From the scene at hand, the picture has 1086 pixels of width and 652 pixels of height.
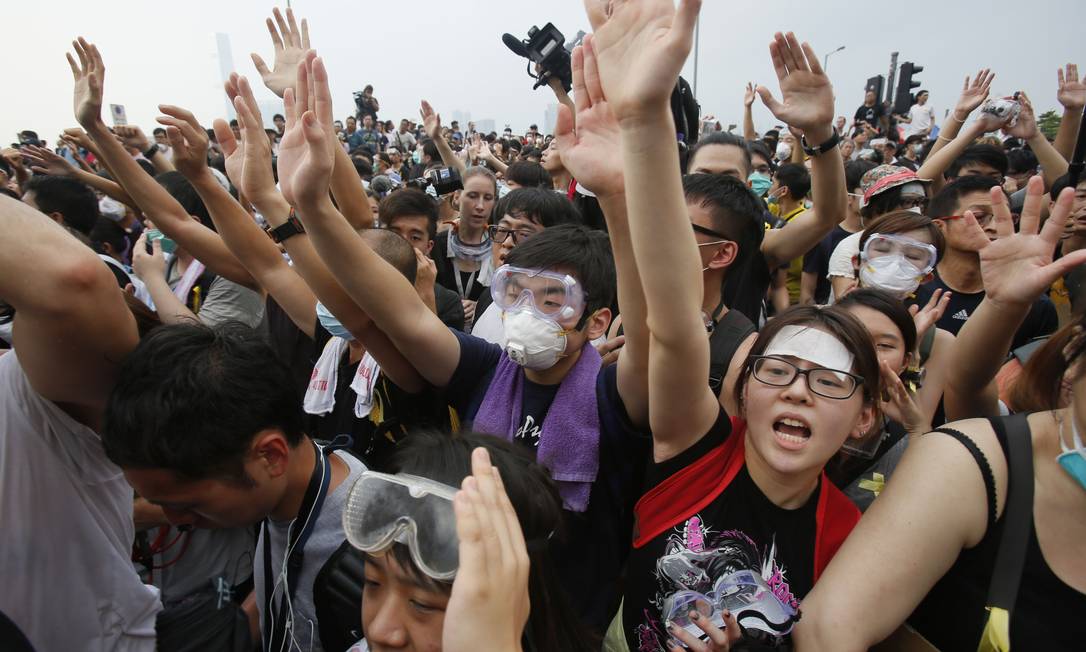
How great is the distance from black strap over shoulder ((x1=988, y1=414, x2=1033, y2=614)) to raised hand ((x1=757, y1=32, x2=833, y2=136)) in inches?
77.1

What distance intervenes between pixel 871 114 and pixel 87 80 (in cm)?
1946

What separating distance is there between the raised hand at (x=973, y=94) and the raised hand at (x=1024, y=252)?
4.45 meters

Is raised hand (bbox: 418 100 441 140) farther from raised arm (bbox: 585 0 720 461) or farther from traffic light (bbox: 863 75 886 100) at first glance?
traffic light (bbox: 863 75 886 100)

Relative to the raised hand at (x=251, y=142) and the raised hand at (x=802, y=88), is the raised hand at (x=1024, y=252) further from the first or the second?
the raised hand at (x=251, y=142)

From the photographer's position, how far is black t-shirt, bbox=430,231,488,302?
4832 millimetres

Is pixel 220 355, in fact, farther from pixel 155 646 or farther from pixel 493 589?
pixel 493 589

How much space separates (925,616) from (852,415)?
0.56m

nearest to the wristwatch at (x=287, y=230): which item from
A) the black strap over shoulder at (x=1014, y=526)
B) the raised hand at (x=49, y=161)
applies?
the black strap over shoulder at (x=1014, y=526)

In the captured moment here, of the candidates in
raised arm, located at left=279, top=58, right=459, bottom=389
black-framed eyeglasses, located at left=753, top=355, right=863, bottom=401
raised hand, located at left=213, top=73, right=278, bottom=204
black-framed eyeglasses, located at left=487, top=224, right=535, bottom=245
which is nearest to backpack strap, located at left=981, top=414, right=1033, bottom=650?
black-framed eyeglasses, located at left=753, top=355, right=863, bottom=401

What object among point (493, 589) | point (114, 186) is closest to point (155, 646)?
point (493, 589)

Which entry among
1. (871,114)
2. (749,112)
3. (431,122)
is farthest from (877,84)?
(431,122)

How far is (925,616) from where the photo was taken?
1569mm

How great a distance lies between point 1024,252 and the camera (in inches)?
75.7

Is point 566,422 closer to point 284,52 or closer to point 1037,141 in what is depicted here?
point 284,52
